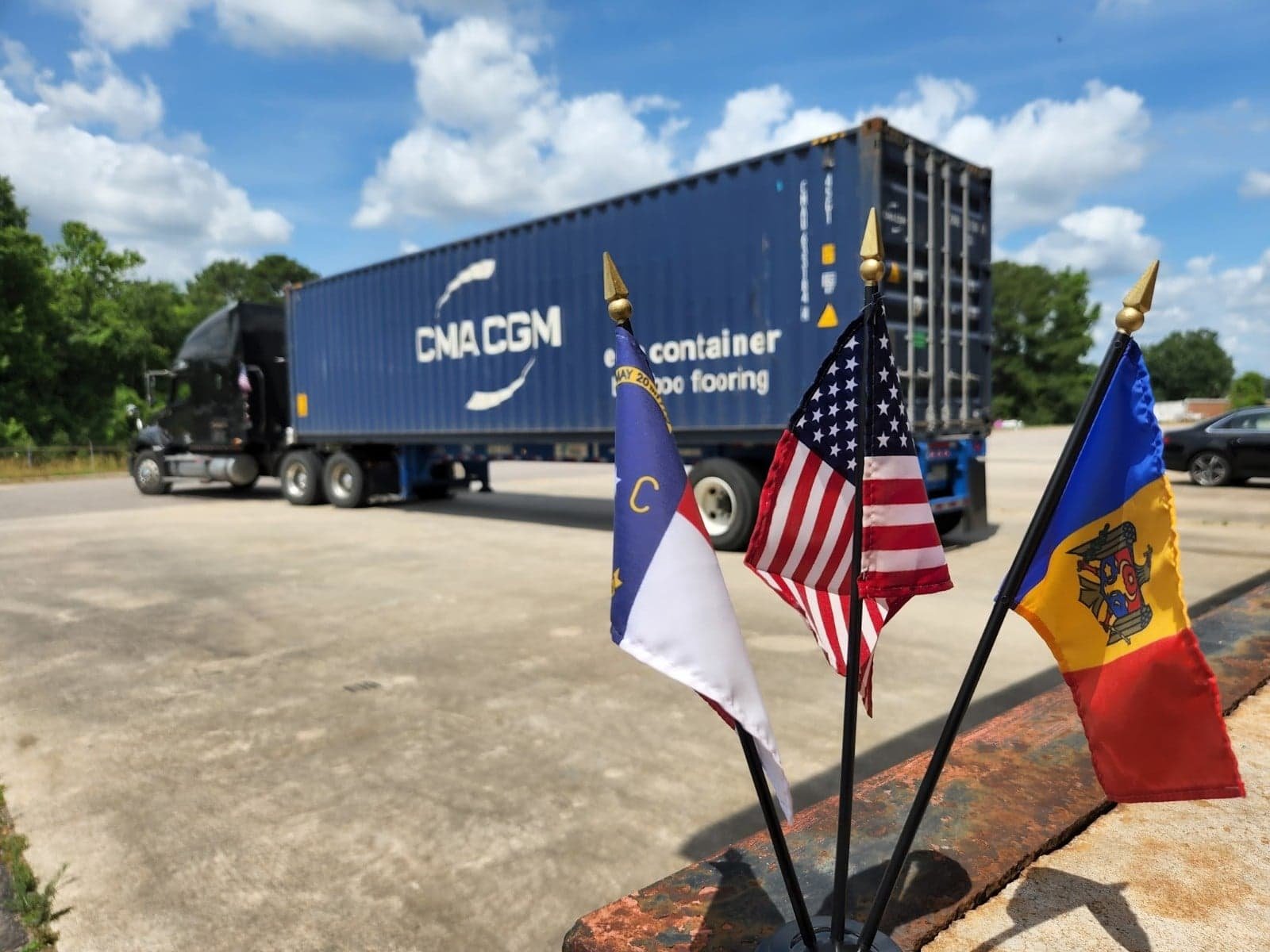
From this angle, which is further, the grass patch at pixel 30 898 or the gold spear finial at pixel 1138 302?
the grass patch at pixel 30 898

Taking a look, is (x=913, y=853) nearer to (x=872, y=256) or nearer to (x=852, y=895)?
(x=852, y=895)

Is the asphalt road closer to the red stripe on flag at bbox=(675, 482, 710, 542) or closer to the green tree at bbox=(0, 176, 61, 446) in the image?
the red stripe on flag at bbox=(675, 482, 710, 542)

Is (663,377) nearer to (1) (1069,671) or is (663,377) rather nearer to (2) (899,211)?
(2) (899,211)

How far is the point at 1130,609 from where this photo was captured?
1577 millimetres

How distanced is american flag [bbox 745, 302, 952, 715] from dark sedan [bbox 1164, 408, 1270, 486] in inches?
585

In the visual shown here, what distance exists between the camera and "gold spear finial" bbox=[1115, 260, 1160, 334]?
1.46m

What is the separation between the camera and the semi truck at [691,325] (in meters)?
8.08

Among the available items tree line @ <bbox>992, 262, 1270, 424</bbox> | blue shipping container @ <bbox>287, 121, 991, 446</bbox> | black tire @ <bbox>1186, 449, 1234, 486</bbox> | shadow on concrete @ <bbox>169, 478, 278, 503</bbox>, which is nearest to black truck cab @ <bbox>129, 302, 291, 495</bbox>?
shadow on concrete @ <bbox>169, 478, 278, 503</bbox>

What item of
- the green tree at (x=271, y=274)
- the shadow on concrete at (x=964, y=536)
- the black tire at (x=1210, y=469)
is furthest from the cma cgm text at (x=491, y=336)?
the green tree at (x=271, y=274)

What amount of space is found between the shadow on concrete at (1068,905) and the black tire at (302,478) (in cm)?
1373

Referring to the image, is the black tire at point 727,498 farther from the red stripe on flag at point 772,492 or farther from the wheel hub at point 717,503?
the red stripe on flag at point 772,492

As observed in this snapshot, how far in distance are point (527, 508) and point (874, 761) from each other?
10.3 metres

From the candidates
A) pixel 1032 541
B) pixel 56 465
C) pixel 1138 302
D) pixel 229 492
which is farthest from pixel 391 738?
pixel 56 465

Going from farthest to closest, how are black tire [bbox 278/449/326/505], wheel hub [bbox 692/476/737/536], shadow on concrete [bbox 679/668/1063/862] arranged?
black tire [bbox 278/449/326/505], wheel hub [bbox 692/476/737/536], shadow on concrete [bbox 679/668/1063/862]
